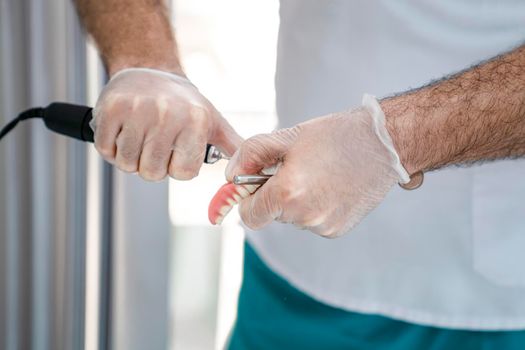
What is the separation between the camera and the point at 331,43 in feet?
2.99

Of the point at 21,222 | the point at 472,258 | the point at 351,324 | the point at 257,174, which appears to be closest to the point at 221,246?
the point at 21,222

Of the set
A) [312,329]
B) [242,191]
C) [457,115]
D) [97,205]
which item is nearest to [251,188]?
[242,191]

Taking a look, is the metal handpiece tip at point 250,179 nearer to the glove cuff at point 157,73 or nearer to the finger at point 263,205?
the finger at point 263,205

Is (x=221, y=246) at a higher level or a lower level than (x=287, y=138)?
lower

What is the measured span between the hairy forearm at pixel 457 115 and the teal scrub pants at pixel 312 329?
34 centimetres

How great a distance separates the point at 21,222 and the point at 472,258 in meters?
1.02

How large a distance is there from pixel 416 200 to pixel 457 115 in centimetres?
25

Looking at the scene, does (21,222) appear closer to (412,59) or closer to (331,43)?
(331,43)

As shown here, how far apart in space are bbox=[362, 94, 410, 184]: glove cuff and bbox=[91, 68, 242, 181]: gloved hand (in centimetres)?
23

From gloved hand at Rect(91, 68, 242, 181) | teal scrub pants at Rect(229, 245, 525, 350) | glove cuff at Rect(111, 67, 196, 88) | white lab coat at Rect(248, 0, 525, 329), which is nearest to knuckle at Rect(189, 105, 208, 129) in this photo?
gloved hand at Rect(91, 68, 242, 181)

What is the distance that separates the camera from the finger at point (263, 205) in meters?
0.64

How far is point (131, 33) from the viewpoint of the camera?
0.94m

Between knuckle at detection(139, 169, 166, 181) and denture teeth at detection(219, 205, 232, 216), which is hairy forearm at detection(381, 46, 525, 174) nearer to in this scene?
denture teeth at detection(219, 205, 232, 216)

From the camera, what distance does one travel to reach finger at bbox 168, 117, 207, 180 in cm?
77
